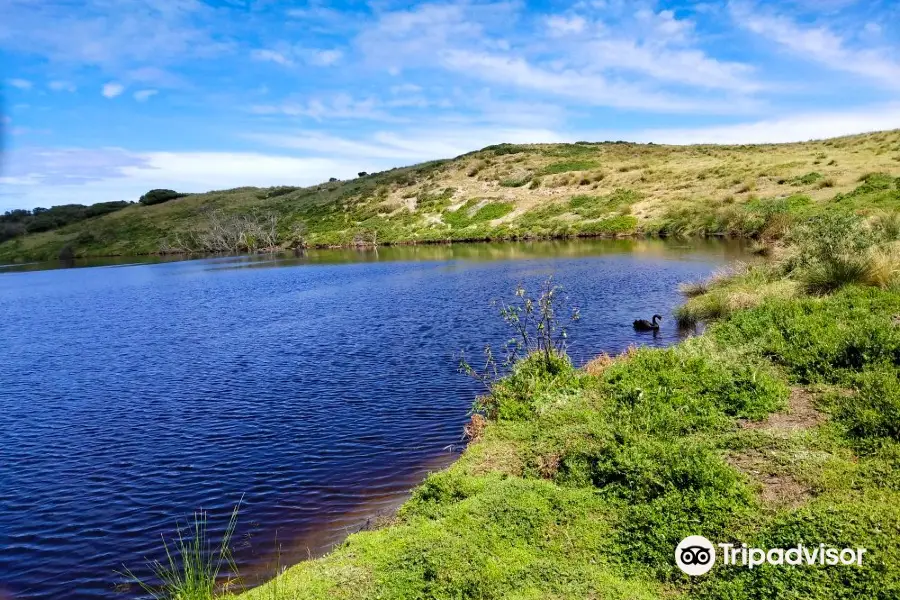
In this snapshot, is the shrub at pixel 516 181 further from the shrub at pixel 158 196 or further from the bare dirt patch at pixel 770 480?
the shrub at pixel 158 196

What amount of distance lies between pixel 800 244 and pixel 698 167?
7353 cm

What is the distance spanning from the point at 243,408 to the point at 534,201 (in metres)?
82.0

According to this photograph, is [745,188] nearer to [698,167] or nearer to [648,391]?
[698,167]

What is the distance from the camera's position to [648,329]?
963 inches

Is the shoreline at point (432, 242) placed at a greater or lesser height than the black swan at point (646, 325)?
greater

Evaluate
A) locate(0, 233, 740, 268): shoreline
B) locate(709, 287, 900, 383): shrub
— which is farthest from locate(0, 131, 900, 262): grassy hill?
locate(709, 287, 900, 383): shrub

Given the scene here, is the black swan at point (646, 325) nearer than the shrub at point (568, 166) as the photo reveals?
Yes

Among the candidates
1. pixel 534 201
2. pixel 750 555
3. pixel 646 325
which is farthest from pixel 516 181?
pixel 750 555

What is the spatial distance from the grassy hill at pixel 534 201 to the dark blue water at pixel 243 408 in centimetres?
2323

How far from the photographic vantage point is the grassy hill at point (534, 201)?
201ft

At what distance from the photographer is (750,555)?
720cm

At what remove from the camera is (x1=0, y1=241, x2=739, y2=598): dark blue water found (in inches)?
468

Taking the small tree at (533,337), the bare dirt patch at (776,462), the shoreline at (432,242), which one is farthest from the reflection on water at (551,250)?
the bare dirt patch at (776,462)

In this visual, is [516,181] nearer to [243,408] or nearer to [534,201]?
[534,201]
